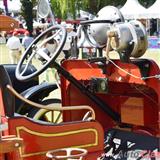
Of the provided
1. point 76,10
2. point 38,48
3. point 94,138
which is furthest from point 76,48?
point 76,10

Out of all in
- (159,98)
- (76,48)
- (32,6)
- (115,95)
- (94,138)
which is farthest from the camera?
(32,6)

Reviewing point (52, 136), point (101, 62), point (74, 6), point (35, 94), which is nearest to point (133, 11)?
point (74, 6)

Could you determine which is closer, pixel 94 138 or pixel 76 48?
pixel 94 138

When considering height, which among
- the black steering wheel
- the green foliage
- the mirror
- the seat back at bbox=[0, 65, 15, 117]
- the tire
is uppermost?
the green foliage

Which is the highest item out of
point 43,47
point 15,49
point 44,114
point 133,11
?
point 133,11

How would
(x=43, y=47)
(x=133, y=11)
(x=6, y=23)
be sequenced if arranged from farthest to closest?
(x=133, y=11) < (x=43, y=47) < (x=6, y=23)

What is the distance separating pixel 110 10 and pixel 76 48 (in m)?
0.71

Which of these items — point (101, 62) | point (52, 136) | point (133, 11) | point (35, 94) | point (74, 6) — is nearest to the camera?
point (52, 136)

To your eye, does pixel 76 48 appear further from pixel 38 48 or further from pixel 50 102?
pixel 38 48

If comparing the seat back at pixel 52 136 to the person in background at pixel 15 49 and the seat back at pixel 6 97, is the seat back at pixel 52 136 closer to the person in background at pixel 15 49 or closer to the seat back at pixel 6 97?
A: the seat back at pixel 6 97

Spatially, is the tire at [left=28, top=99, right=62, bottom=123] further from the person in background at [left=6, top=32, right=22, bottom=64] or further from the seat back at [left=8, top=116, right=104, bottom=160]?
the person in background at [left=6, top=32, right=22, bottom=64]

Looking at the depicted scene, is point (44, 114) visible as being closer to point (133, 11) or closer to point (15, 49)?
point (15, 49)

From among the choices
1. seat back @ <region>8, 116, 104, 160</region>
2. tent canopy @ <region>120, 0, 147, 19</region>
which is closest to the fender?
seat back @ <region>8, 116, 104, 160</region>

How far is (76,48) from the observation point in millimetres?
4742
